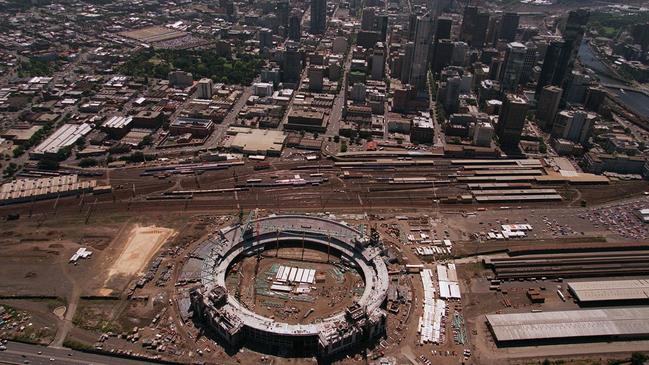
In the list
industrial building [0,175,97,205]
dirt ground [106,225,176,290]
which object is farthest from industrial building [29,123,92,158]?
dirt ground [106,225,176,290]

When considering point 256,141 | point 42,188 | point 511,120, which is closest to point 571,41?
point 511,120

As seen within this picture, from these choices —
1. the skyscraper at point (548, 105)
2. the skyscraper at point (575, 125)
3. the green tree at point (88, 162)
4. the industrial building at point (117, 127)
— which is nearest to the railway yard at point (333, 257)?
the green tree at point (88, 162)

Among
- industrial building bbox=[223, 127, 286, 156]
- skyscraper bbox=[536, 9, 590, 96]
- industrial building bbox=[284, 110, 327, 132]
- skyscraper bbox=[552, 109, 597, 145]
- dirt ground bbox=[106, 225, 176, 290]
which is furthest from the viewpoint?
skyscraper bbox=[536, 9, 590, 96]

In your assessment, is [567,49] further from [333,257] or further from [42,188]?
[42,188]

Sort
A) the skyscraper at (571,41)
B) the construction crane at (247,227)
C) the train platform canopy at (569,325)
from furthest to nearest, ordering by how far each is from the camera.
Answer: the skyscraper at (571,41) < the construction crane at (247,227) < the train platform canopy at (569,325)

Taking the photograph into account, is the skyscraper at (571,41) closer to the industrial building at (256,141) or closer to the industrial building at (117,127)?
the industrial building at (256,141)

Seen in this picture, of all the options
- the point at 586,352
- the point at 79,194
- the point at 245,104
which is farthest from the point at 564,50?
the point at 79,194

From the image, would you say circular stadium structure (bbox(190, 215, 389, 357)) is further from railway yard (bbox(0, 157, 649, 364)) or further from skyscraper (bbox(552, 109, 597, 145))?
skyscraper (bbox(552, 109, 597, 145))

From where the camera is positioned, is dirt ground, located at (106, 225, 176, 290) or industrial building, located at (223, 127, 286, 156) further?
industrial building, located at (223, 127, 286, 156)
